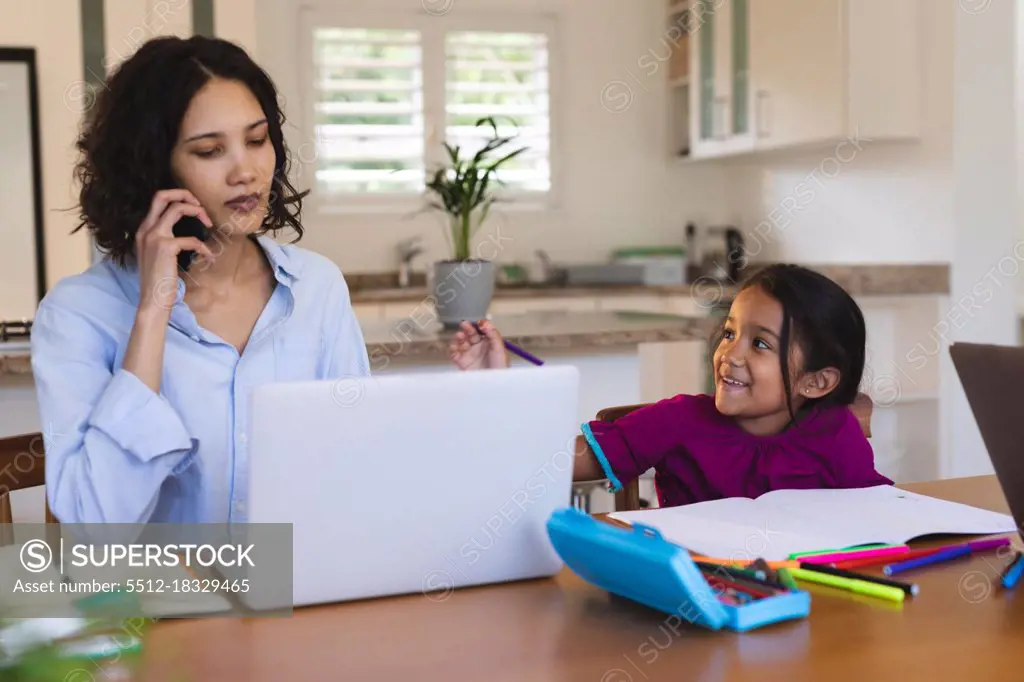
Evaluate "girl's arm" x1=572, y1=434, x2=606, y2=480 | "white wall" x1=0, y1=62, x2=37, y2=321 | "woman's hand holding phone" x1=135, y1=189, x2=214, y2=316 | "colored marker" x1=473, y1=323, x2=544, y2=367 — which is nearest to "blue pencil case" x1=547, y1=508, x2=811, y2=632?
"colored marker" x1=473, y1=323, x2=544, y2=367

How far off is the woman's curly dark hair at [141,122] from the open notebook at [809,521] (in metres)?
0.74

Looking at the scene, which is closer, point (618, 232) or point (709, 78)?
point (709, 78)

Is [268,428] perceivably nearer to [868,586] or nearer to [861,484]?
[868,586]

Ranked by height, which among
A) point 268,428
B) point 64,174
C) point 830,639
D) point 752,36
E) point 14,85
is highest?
point 752,36

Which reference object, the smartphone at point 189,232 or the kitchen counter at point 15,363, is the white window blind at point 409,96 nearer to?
the kitchen counter at point 15,363

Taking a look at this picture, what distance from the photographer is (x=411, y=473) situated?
3.12 feet

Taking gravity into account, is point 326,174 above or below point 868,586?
above

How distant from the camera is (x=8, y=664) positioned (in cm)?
32

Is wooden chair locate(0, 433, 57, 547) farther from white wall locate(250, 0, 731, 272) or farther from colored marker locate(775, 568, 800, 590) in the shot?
white wall locate(250, 0, 731, 272)

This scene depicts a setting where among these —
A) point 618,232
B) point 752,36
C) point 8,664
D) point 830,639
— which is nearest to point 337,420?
point 830,639

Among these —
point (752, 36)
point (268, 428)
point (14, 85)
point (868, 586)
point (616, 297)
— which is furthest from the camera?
point (616, 297)

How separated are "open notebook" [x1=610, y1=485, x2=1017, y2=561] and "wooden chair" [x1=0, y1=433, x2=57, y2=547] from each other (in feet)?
2.39

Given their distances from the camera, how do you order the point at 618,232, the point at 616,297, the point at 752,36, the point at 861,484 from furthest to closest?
1. the point at 618,232
2. the point at 616,297
3. the point at 752,36
4. the point at 861,484

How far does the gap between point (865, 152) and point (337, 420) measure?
12.0 ft
